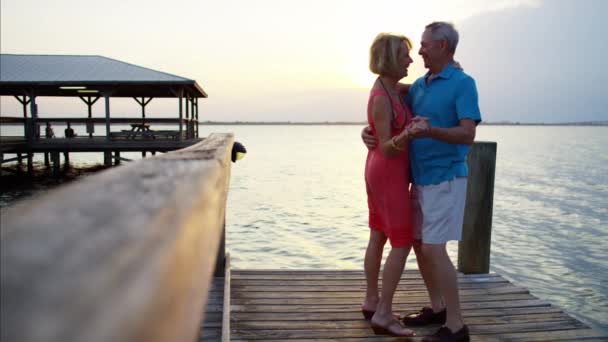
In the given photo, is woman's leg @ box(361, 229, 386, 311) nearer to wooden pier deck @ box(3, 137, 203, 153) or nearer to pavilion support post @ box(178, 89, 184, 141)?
wooden pier deck @ box(3, 137, 203, 153)

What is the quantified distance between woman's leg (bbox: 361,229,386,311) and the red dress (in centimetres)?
23

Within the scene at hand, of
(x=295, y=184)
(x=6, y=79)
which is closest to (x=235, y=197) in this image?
(x=295, y=184)

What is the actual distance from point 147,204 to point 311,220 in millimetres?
16303

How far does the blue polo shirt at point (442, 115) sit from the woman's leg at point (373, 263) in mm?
531

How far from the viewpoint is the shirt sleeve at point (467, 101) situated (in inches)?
121

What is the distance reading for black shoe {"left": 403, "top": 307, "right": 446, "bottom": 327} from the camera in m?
3.66

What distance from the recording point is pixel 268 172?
3522 cm

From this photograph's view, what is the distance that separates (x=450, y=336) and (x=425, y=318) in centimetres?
40

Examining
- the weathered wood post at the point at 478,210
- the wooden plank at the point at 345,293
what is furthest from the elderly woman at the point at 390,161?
the weathered wood post at the point at 478,210

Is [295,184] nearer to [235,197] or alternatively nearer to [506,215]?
[235,197]

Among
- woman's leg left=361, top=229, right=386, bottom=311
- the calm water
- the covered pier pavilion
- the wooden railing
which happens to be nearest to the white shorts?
woman's leg left=361, top=229, right=386, bottom=311

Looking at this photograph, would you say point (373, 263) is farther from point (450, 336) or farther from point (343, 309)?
point (450, 336)

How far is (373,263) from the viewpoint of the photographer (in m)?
3.65

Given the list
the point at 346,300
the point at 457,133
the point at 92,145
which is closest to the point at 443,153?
the point at 457,133
